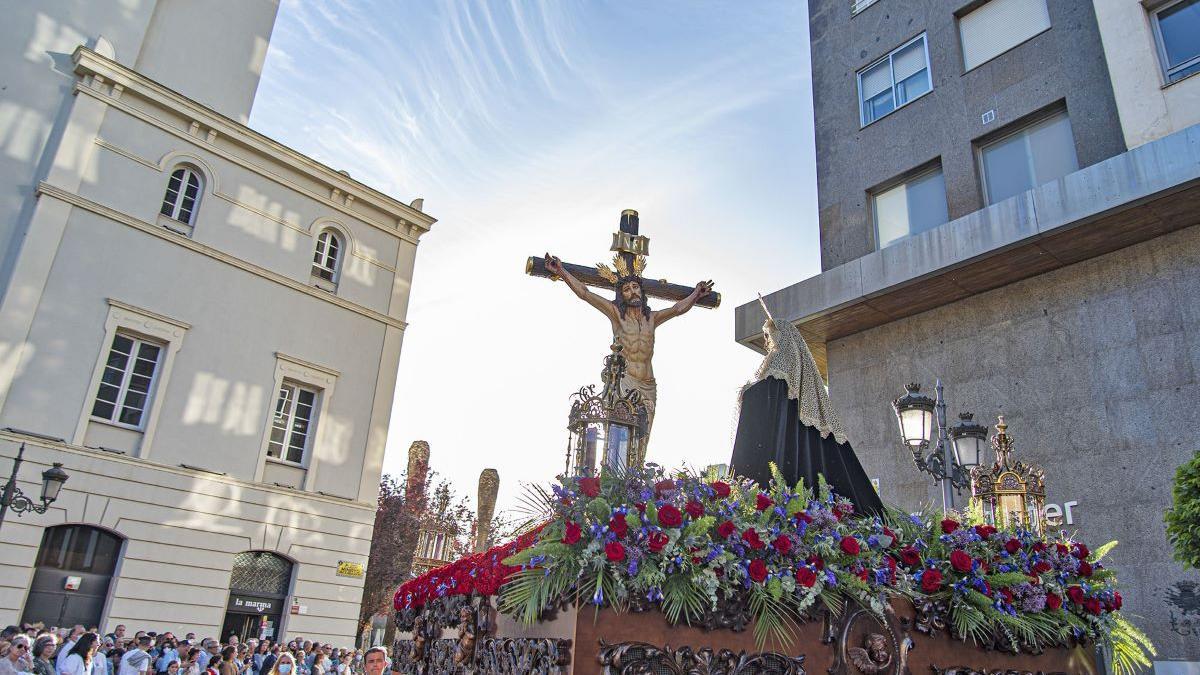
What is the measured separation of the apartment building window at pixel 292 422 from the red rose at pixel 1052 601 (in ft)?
64.2

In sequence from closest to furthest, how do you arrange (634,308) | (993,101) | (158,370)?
1. (634,308)
2. (993,101)
3. (158,370)

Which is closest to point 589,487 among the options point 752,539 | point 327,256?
point 752,539

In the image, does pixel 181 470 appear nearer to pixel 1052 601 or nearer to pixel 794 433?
pixel 794 433

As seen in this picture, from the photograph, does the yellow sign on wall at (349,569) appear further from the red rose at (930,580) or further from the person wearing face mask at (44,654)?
the red rose at (930,580)

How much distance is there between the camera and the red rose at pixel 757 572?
3.36 meters

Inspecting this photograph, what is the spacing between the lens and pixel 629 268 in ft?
29.2

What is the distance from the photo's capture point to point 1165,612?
10.8 metres

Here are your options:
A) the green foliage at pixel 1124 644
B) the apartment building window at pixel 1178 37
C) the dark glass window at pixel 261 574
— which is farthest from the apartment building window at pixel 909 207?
the dark glass window at pixel 261 574

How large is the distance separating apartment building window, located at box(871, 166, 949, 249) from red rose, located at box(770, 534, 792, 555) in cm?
1391

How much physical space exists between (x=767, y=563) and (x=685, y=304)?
608 cm

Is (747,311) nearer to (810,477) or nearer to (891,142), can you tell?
(891,142)

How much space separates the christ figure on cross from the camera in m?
8.27

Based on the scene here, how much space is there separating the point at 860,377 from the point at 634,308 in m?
9.11

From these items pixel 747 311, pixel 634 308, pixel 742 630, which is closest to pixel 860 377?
pixel 747 311
